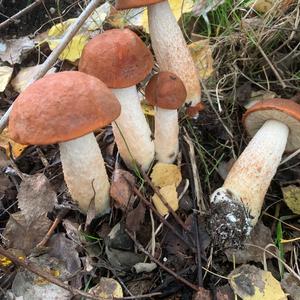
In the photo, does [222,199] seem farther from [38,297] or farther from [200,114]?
[38,297]

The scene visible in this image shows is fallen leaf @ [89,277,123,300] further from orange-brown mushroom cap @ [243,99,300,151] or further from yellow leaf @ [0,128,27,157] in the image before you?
orange-brown mushroom cap @ [243,99,300,151]

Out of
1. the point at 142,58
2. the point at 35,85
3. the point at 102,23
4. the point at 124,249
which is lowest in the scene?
the point at 124,249

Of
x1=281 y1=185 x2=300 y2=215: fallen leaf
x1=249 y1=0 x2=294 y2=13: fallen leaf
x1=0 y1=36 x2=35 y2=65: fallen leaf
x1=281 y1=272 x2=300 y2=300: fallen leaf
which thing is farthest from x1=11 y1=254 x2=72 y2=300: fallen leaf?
x1=249 y1=0 x2=294 y2=13: fallen leaf

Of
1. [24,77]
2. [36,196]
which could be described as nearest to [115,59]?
[36,196]

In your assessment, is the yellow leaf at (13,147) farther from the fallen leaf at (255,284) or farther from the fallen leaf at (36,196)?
the fallen leaf at (255,284)

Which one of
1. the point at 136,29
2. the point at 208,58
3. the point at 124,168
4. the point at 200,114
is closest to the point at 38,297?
the point at 124,168

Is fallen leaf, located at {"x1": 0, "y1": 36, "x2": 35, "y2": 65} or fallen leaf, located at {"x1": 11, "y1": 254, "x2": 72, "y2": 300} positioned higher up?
fallen leaf, located at {"x1": 0, "y1": 36, "x2": 35, "y2": 65}

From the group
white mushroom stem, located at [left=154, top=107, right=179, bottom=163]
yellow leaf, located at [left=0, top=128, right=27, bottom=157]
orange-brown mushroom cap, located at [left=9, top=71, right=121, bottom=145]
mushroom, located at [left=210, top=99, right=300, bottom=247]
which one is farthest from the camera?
yellow leaf, located at [left=0, top=128, right=27, bottom=157]

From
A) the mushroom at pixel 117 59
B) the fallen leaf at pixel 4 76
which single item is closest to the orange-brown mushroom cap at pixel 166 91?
the mushroom at pixel 117 59
